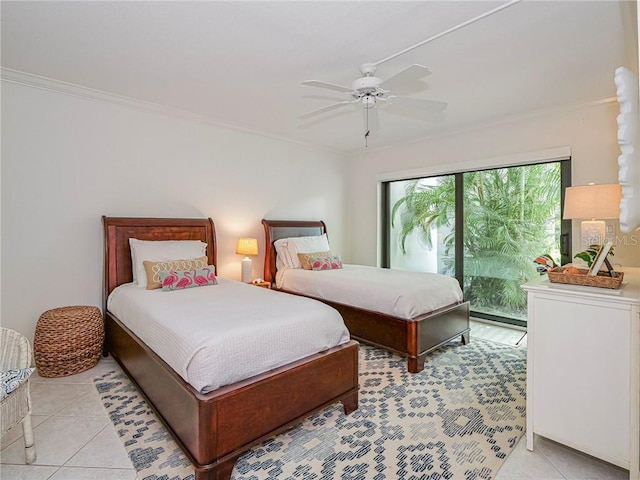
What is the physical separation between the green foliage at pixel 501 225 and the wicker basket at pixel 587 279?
7.31 ft

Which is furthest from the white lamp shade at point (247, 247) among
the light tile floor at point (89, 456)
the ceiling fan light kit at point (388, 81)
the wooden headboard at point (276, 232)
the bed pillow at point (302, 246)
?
the ceiling fan light kit at point (388, 81)

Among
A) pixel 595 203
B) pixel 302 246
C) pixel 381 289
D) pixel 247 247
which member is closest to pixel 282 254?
pixel 302 246

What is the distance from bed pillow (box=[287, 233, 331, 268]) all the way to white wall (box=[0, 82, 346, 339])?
0.54m

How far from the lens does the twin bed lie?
5.41 ft

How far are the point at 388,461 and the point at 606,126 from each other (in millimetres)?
3684

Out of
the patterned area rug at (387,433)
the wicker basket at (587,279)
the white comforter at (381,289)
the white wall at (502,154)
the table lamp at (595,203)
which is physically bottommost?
the patterned area rug at (387,433)

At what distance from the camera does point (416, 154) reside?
4848 mm

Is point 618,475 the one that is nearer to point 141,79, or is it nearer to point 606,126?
point 606,126

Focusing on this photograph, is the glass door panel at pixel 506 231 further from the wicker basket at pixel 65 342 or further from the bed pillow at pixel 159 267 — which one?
the wicker basket at pixel 65 342

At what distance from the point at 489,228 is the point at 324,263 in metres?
2.20

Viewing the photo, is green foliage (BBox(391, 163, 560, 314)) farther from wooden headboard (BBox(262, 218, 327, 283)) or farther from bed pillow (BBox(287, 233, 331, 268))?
wooden headboard (BBox(262, 218, 327, 283))

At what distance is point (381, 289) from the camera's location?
3154mm

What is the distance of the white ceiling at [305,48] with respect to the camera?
6.43 feet

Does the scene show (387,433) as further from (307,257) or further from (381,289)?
(307,257)
